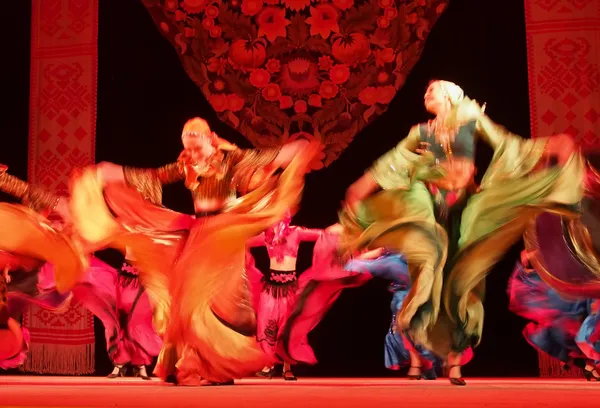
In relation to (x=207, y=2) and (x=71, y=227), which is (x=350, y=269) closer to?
(x=71, y=227)

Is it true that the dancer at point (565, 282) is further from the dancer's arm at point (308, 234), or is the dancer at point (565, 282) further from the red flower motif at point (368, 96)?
the red flower motif at point (368, 96)

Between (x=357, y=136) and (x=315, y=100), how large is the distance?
413mm

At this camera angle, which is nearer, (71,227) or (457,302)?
(457,302)

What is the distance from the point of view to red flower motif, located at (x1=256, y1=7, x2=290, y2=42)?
6.00 meters

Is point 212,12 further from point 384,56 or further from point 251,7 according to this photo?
point 384,56

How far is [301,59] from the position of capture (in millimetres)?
5953

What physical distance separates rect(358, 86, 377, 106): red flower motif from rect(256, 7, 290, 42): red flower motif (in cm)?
76

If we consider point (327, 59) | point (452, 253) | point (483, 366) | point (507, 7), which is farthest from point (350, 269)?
point (507, 7)

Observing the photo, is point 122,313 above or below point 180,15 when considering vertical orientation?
below

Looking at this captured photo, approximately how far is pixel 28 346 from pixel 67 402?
3.07m

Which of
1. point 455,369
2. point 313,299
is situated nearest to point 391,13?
point 313,299

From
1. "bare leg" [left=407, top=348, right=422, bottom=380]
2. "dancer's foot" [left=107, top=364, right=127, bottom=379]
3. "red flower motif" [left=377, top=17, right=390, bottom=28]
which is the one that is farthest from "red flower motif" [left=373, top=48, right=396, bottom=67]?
"dancer's foot" [left=107, top=364, right=127, bottom=379]

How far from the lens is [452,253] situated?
436 centimetres

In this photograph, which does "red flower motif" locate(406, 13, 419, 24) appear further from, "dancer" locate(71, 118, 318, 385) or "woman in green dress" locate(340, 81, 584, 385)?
"dancer" locate(71, 118, 318, 385)
